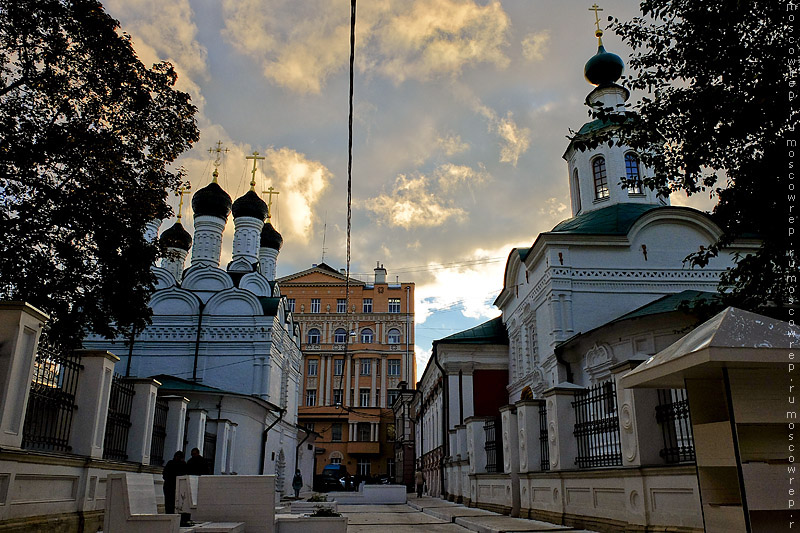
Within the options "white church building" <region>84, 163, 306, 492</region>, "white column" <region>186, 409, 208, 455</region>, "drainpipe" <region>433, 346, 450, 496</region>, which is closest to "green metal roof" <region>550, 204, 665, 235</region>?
"drainpipe" <region>433, 346, 450, 496</region>

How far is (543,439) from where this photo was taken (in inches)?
448

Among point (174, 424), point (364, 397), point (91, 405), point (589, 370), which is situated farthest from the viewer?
point (364, 397)

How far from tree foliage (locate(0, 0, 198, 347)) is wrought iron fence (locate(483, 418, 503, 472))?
28.7 ft

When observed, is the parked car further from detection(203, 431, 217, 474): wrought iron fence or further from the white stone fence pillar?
the white stone fence pillar

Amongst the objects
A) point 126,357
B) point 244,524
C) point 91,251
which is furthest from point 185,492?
point 126,357

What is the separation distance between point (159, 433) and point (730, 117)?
11.1 meters

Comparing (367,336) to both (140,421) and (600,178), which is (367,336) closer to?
(600,178)

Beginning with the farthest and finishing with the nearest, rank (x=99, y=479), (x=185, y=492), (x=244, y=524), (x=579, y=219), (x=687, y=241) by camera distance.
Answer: (x=579, y=219), (x=687, y=241), (x=185, y=492), (x=99, y=479), (x=244, y=524)

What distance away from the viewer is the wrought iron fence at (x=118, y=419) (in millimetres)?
9109

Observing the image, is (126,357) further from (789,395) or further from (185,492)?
(789,395)

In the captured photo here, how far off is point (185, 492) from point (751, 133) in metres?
9.80

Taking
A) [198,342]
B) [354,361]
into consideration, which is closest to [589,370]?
[198,342]

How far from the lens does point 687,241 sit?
18.9m

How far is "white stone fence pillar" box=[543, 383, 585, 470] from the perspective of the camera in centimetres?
1000
